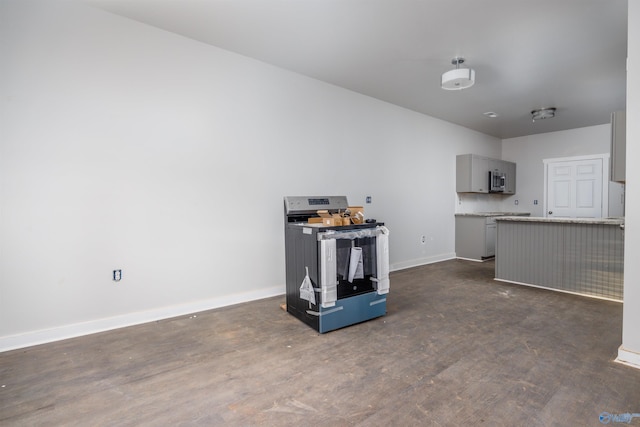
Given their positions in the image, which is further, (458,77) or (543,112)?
(543,112)

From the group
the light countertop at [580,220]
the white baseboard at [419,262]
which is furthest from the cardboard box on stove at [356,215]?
the light countertop at [580,220]

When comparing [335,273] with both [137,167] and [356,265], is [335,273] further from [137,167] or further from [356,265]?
[137,167]

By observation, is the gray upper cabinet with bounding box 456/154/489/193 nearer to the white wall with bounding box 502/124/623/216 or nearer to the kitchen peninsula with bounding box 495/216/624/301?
the white wall with bounding box 502/124/623/216

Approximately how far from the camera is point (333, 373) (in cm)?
210

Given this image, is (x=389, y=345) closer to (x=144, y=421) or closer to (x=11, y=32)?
(x=144, y=421)

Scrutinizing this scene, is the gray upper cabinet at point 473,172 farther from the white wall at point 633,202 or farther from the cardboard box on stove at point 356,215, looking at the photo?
the white wall at point 633,202

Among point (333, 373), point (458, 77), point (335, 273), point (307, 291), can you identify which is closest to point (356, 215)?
point (335, 273)

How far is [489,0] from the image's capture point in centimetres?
254

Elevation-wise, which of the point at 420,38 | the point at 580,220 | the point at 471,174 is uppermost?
the point at 420,38

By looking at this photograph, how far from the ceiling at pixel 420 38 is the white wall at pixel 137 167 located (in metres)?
0.35

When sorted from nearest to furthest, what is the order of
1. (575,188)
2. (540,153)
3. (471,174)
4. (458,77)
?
(458,77)
(471,174)
(575,188)
(540,153)

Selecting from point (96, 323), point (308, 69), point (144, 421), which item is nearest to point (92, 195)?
point (96, 323)

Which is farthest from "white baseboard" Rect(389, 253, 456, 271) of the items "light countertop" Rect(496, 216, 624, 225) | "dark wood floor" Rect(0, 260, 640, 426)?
"dark wood floor" Rect(0, 260, 640, 426)

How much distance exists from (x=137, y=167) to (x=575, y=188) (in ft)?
26.9
